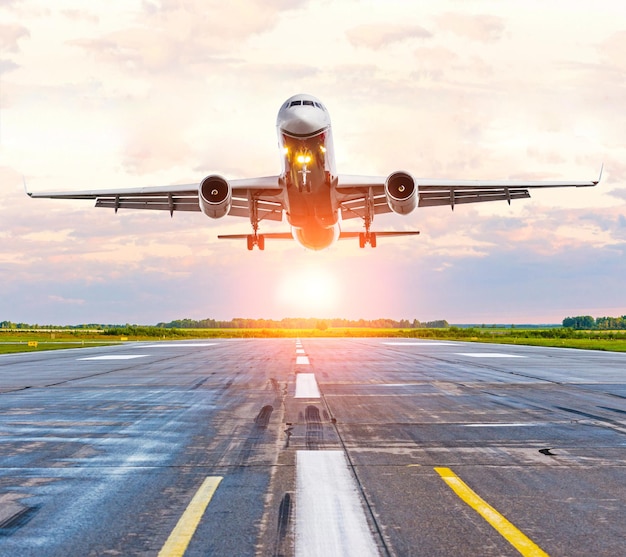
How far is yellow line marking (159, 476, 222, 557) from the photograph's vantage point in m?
4.52

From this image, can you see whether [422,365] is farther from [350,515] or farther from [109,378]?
[350,515]

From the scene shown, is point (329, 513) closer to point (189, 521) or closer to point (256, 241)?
point (189, 521)

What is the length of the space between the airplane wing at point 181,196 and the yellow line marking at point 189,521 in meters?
23.1

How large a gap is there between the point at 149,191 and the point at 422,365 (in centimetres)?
1489

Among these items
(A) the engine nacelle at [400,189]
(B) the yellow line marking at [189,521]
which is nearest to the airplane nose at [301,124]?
(A) the engine nacelle at [400,189]

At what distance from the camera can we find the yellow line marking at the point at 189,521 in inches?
178

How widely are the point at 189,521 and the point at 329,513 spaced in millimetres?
1106

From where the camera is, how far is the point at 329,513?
532 cm

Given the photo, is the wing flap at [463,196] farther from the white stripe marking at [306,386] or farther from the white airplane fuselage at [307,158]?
the white stripe marking at [306,386]

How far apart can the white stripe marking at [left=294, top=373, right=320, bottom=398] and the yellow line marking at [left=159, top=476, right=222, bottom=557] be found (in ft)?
25.5

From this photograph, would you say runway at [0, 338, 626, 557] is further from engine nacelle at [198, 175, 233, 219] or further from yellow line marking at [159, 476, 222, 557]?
engine nacelle at [198, 175, 233, 219]

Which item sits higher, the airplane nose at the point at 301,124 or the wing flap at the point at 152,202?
the airplane nose at the point at 301,124

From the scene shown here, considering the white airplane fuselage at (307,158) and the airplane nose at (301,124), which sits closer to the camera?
the airplane nose at (301,124)

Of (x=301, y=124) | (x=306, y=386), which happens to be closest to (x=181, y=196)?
(x=301, y=124)
